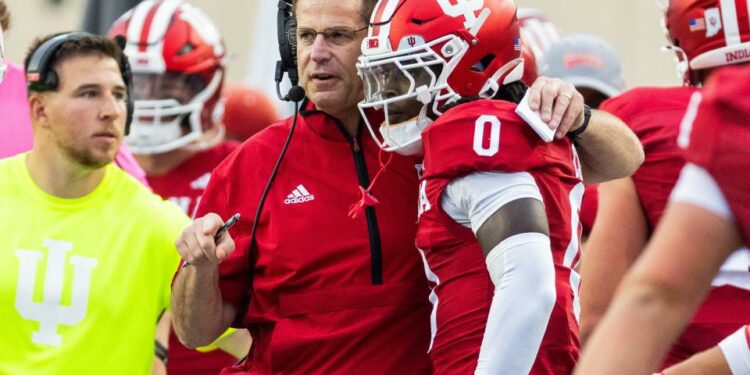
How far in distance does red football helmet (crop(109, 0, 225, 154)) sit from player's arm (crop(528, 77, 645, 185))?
3116mm

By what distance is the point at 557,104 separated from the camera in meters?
3.52

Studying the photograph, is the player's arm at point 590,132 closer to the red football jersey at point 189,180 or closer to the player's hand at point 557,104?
the player's hand at point 557,104

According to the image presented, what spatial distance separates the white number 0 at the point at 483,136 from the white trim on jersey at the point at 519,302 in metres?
0.21

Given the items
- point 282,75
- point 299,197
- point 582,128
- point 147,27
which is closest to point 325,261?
point 299,197

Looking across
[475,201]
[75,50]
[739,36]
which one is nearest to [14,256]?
[75,50]

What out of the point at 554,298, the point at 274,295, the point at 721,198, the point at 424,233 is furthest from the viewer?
the point at 274,295

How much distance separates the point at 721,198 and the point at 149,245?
2758 mm

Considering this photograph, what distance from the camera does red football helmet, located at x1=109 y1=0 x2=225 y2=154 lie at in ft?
21.8

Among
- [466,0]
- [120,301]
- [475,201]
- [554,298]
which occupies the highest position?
[466,0]

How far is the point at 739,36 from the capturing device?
401cm

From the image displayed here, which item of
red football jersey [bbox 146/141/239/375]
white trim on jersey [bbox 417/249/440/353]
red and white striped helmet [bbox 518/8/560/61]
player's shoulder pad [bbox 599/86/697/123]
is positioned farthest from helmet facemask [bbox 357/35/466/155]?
red and white striped helmet [bbox 518/8/560/61]

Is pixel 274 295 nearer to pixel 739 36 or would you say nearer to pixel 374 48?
pixel 374 48

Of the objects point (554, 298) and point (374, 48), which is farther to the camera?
point (374, 48)

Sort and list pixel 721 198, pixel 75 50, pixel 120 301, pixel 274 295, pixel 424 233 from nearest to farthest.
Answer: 1. pixel 721 198
2. pixel 424 233
3. pixel 274 295
4. pixel 120 301
5. pixel 75 50
